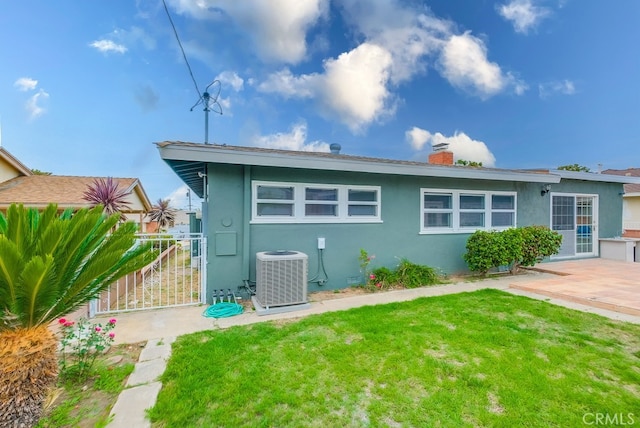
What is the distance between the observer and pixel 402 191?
7.30 metres

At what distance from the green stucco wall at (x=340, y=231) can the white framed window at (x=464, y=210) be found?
0.63ft

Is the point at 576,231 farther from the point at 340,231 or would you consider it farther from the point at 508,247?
the point at 340,231

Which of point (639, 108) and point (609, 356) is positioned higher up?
point (639, 108)

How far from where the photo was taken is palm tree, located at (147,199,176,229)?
62.7ft

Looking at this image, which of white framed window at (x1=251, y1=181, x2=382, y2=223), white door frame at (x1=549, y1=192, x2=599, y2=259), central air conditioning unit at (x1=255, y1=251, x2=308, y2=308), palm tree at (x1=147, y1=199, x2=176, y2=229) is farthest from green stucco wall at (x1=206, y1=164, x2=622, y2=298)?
palm tree at (x1=147, y1=199, x2=176, y2=229)

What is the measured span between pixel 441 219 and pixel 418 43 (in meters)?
8.06

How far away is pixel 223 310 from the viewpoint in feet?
16.1

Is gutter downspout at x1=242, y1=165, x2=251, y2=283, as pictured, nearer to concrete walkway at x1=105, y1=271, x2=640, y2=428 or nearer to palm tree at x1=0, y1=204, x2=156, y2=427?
concrete walkway at x1=105, y1=271, x2=640, y2=428

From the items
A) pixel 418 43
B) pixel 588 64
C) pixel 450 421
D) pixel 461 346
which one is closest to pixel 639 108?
pixel 588 64

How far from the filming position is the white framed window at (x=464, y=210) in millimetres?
7707

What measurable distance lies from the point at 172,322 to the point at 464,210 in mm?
7762

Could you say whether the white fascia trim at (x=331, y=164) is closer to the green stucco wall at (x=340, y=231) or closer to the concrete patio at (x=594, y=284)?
the green stucco wall at (x=340, y=231)

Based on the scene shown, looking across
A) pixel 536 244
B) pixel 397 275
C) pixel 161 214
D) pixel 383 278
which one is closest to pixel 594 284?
pixel 536 244

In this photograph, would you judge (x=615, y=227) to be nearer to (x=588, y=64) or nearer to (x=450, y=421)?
(x=588, y=64)
